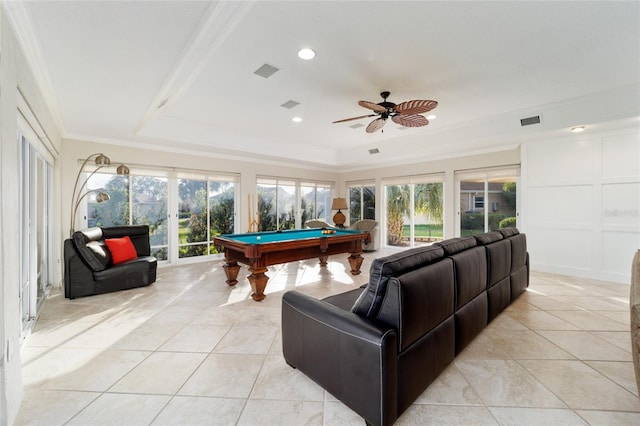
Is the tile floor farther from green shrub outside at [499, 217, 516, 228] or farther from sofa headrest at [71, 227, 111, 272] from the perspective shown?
green shrub outside at [499, 217, 516, 228]

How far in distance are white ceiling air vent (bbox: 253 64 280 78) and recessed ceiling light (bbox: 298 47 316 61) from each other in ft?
1.22

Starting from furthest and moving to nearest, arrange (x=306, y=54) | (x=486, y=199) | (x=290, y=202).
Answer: (x=290, y=202) < (x=486, y=199) < (x=306, y=54)

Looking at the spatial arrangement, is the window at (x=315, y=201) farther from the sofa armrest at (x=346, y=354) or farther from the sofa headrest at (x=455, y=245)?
the sofa armrest at (x=346, y=354)

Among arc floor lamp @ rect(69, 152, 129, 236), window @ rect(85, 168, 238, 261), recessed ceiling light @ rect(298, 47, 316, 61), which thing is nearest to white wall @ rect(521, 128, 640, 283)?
recessed ceiling light @ rect(298, 47, 316, 61)

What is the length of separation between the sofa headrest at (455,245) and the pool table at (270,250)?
2056mm

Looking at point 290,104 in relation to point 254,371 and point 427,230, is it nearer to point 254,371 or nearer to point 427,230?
point 254,371

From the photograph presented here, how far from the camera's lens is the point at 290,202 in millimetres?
7363

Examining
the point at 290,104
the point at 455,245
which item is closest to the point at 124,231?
the point at 290,104

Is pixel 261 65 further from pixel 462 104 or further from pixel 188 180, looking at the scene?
pixel 188 180

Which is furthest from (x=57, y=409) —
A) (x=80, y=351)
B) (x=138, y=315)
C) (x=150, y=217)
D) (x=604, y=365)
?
(x=150, y=217)

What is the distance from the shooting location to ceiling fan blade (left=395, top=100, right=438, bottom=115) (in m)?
2.81

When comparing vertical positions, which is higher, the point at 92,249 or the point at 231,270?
the point at 92,249

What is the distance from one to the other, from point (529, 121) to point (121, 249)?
21.2 ft

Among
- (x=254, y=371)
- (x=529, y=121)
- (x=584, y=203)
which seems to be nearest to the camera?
(x=254, y=371)
